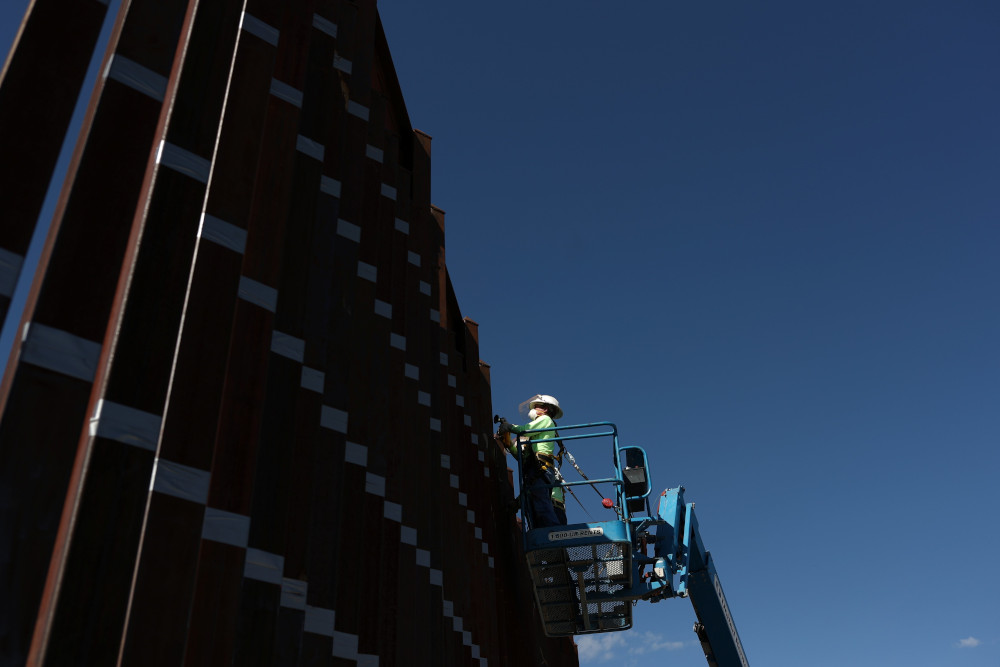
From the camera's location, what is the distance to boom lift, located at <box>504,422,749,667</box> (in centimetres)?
1117

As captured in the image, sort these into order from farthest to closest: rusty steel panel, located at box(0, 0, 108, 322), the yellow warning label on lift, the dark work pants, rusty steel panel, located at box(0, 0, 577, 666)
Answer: the dark work pants → the yellow warning label on lift → rusty steel panel, located at box(0, 0, 108, 322) → rusty steel panel, located at box(0, 0, 577, 666)

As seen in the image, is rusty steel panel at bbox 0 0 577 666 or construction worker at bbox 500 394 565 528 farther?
construction worker at bbox 500 394 565 528

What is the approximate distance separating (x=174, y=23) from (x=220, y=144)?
2.17 feet

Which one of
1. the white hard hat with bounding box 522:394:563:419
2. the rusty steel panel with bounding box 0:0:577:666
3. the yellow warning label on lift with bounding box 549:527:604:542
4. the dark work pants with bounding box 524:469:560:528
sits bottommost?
the rusty steel panel with bounding box 0:0:577:666

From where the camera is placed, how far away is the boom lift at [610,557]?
1117cm

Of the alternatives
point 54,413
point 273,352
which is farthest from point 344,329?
point 54,413

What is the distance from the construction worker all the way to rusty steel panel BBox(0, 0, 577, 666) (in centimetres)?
502

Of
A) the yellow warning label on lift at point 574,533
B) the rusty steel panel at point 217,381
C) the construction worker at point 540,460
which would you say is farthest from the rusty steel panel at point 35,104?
the construction worker at point 540,460

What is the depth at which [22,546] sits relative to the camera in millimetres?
3023

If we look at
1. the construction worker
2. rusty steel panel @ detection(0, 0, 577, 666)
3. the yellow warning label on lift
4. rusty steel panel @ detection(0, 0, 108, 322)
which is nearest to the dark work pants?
the construction worker

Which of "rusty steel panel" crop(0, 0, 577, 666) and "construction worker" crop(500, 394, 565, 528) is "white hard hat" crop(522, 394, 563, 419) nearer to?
"construction worker" crop(500, 394, 565, 528)

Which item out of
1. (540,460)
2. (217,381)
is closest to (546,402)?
(540,460)

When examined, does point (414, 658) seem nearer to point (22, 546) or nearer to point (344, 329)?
point (344, 329)

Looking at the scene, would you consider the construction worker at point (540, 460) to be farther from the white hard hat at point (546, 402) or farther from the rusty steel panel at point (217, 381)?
the rusty steel panel at point (217, 381)
